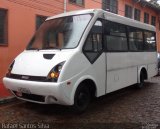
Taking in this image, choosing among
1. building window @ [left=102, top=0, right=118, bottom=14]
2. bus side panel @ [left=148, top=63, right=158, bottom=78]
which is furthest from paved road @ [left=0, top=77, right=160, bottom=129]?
building window @ [left=102, top=0, right=118, bottom=14]

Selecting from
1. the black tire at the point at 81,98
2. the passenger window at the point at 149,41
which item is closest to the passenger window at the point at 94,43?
the black tire at the point at 81,98

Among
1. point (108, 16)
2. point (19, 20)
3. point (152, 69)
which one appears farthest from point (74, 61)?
point (152, 69)

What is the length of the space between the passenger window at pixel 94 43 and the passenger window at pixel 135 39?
7.61 ft

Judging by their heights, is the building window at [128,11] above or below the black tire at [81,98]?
above

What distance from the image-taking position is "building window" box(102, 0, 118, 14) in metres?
16.4

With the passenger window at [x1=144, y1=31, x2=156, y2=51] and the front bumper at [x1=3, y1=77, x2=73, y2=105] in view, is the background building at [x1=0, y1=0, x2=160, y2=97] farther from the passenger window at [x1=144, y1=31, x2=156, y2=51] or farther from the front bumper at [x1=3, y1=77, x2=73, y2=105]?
the passenger window at [x1=144, y1=31, x2=156, y2=51]

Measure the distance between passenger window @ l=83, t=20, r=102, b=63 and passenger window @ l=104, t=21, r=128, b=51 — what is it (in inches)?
14.7

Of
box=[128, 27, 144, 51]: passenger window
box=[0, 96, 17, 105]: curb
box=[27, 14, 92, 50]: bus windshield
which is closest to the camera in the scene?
box=[27, 14, 92, 50]: bus windshield

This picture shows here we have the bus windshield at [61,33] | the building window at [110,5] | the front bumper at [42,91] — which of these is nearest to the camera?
the front bumper at [42,91]

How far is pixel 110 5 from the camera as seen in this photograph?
55.4ft

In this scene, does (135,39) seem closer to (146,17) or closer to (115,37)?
(115,37)

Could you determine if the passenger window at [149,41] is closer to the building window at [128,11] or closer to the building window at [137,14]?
the building window at [128,11]

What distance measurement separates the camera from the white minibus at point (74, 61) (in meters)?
6.26

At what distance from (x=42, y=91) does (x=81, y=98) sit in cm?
110
